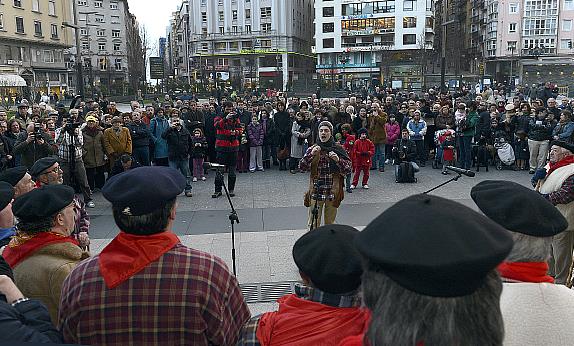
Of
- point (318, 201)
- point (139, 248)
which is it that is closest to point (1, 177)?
point (139, 248)

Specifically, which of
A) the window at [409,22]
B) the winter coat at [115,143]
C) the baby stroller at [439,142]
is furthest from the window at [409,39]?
the winter coat at [115,143]

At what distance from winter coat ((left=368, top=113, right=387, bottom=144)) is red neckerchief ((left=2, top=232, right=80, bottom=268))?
11.6 meters

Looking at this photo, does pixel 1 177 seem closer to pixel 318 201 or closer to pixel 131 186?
pixel 131 186

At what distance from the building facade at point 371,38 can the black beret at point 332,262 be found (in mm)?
70033

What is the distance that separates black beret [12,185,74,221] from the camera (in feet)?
10.8

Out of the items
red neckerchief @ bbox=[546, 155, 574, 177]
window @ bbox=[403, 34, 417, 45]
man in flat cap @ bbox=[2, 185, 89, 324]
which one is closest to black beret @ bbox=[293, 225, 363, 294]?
man in flat cap @ bbox=[2, 185, 89, 324]

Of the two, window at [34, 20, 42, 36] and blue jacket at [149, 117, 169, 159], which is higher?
window at [34, 20, 42, 36]

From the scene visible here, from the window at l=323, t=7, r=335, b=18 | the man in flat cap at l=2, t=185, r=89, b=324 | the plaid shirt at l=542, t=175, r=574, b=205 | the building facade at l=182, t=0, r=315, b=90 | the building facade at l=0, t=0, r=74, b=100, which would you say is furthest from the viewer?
the building facade at l=182, t=0, r=315, b=90

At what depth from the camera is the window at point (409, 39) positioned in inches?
2911

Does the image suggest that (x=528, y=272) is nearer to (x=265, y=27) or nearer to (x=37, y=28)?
(x=37, y=28)

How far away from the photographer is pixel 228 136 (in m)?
11.7

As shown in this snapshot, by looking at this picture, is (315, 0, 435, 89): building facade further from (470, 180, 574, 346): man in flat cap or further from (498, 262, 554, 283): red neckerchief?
(498, 262, 554, 283): red neckerchief

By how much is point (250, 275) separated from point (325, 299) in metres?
4.92

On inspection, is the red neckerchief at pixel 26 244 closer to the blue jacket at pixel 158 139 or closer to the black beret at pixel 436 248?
the black beret at pixel 436 248
